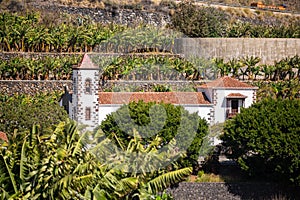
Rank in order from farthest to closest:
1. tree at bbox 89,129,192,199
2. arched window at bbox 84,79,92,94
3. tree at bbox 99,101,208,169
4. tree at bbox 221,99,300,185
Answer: arched window at bbox 84,79,92,94 < tree at bbox 99,101,208,169 < tree at bbox 221,99,300,185 < tree at bbox 89,129,192,199

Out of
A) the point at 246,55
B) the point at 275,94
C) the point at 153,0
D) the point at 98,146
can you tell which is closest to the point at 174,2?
the point at 153,0

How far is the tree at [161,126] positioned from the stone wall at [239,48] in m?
12.4

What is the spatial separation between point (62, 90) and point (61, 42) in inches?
159

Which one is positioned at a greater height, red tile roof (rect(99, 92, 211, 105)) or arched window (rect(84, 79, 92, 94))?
arched window (rect(84, 79, 92, 94))

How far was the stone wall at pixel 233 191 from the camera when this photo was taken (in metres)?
34.8

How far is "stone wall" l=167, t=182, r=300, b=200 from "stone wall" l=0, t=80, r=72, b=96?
37.3 feet

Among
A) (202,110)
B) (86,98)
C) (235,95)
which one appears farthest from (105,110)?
(235,95)

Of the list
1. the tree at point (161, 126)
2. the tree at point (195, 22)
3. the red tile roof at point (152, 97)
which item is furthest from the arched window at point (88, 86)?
the tree at point (195, 22)

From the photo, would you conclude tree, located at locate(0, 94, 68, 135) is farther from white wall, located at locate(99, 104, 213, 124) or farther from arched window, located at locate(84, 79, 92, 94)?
white wall, located at locate(99, 104, 213, 124)

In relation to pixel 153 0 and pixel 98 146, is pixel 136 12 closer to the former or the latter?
pixel 153 0

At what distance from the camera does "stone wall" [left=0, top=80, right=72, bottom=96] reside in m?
42.5

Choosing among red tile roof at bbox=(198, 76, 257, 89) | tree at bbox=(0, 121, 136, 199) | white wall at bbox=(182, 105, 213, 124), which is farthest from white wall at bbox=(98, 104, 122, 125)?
tree at bbox=(0, 121, 136, 199)

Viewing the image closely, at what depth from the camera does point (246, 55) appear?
48219mm

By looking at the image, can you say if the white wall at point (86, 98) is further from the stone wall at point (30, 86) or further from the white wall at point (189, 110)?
the stone wall at point (30, 86)
